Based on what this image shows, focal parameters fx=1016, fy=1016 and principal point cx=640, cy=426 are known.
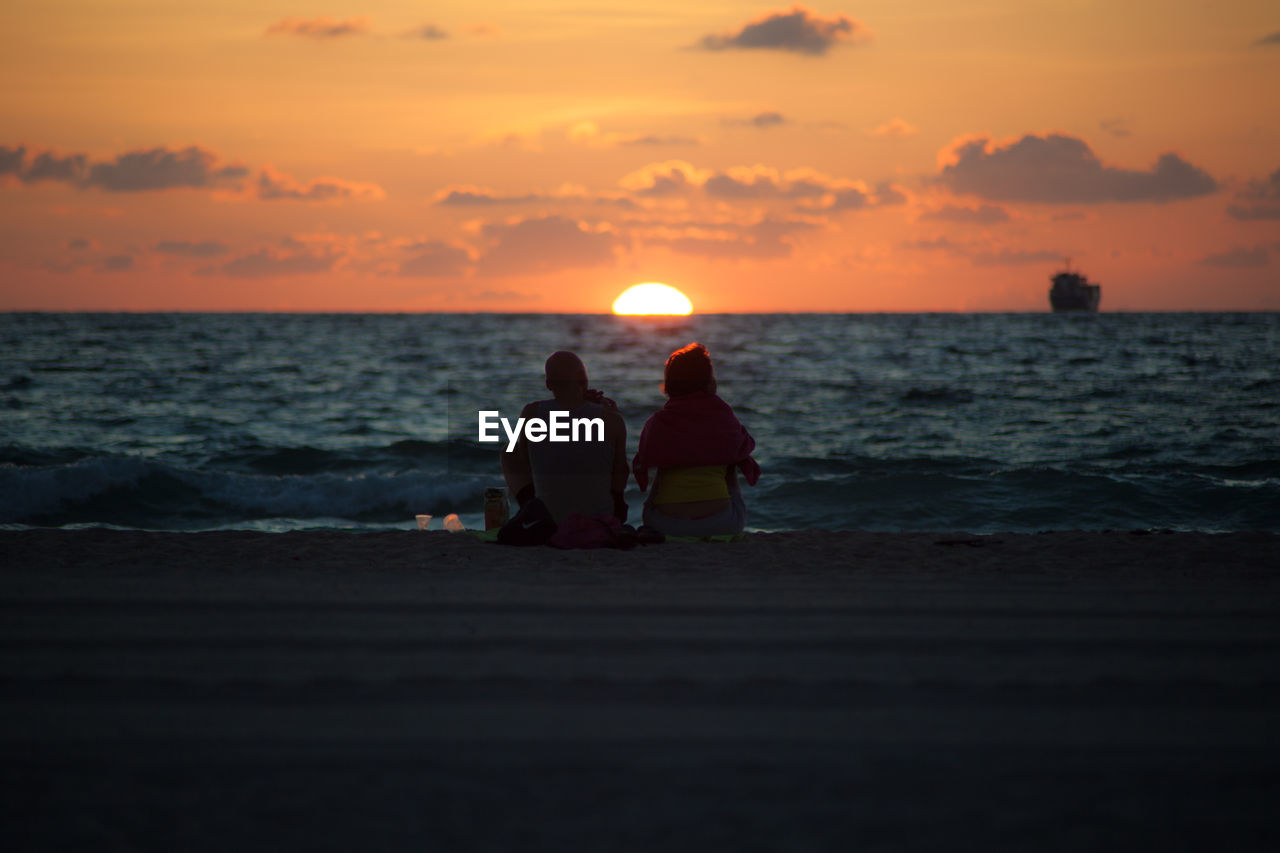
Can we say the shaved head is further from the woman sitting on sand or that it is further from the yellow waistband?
the yellow waistband

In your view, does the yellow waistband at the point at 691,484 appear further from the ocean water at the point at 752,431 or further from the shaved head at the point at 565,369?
the ocean water at the point at 752,431

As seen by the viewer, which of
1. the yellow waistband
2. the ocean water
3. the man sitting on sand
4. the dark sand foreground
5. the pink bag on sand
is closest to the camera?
the dark sand foreground

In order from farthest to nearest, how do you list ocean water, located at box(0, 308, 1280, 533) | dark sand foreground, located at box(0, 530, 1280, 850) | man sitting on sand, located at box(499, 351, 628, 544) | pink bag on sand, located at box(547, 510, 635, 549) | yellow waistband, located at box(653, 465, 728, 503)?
ocean water, located at box(0, 308, 1280, 533), yellow waistband, located at box(653, 465, 728, 503), man sitting on sand, located at box(499, 351, 628, 544), pink bag on sand, located at box(547, 510, 635, 549), dark sand foreground, located at box(0, 530, 1280, 850)

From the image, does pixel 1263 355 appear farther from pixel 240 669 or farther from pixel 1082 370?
pixel 240 669

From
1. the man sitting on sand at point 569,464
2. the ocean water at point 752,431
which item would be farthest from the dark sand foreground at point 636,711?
the ocean water at point 752,431

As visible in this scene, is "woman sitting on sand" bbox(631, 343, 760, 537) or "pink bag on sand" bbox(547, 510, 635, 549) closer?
"pink bag on sand" bbox(547, 510, 635, 549)

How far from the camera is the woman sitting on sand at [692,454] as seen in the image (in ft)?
20.3

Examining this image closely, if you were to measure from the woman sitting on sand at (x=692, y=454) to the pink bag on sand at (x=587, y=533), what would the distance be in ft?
1.12

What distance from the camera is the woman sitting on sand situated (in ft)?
20.3

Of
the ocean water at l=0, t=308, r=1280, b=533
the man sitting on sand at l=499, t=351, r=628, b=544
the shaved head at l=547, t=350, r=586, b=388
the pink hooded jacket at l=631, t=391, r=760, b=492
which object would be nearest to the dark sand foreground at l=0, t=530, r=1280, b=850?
the man sitting on sand at l=499, t=351, r=628, b=544

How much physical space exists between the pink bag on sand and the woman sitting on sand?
341 mm

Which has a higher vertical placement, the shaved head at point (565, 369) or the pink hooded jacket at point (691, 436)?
the shaved head at point (565, 369)

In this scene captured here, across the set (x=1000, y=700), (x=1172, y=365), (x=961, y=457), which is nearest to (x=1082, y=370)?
(x=1172, y=365)

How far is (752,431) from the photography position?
18.0 meters
